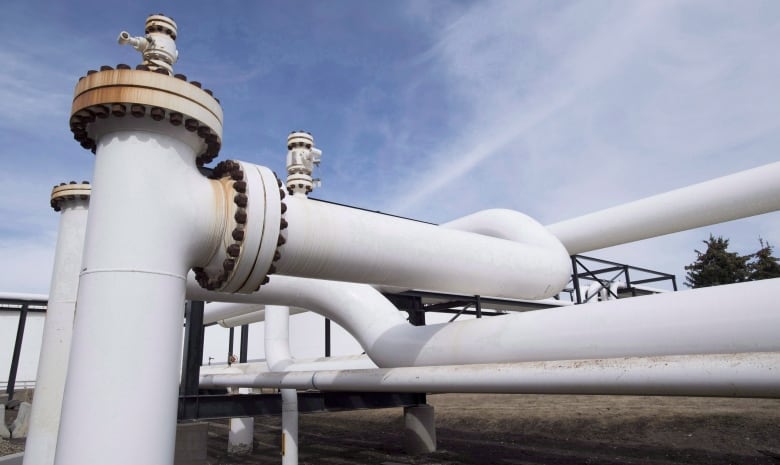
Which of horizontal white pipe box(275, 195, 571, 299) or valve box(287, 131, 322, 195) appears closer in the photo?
horizontal white pipe box(275, 195, 571, 299)

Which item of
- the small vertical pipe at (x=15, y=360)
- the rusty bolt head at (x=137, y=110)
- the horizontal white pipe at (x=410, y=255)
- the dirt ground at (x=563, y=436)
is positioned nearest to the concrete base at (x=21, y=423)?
the small vertical pipe at (x=15, y=360)

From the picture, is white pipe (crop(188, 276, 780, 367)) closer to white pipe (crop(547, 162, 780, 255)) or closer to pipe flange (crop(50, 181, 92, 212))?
pipe flange (crop(50, 181, 92, 212))

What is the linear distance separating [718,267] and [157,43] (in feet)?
101

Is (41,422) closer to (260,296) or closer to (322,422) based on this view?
(260,296)

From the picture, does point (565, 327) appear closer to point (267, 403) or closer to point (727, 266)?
point (267, 403)

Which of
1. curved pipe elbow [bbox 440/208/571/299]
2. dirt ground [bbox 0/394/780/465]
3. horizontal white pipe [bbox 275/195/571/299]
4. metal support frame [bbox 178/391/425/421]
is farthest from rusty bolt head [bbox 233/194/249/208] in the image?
dirt ground [bbox 0/394/780/465]

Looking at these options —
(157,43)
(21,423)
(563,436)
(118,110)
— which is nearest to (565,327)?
(118,110)

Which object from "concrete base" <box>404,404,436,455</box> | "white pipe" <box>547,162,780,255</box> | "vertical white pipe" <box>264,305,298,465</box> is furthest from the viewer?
"concrete base" <box>404,404,436,455</box>

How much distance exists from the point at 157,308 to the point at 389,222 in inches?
83.6

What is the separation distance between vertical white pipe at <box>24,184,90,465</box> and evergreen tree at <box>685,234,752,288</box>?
29210mm

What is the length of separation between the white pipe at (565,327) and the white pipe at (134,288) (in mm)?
2671

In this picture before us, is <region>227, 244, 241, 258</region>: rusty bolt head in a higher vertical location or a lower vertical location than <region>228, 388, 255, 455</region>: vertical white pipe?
higher

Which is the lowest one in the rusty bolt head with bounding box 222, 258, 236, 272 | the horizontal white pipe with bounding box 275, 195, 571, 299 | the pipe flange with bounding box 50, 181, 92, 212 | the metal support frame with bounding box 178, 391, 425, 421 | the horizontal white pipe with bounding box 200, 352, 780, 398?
the metal support frame with bounding box 178, 391, 425, 421

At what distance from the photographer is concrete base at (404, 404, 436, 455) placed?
45.7ft
